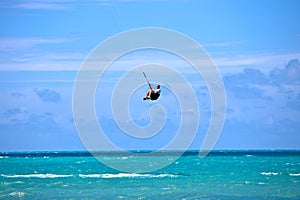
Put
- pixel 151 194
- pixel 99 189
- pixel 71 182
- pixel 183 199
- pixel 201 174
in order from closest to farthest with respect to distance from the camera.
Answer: pixel 183 199, pixel 151 194, pixel 99 189, pixel 71 182, pixel 201 174

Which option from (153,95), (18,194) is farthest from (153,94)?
(18,194)

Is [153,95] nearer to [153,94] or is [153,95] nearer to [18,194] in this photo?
[153,94]

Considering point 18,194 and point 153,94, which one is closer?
point 153,94

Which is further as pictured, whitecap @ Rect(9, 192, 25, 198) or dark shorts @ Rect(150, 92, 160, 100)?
whitecap @ Rect(9, 192, 25, 198)

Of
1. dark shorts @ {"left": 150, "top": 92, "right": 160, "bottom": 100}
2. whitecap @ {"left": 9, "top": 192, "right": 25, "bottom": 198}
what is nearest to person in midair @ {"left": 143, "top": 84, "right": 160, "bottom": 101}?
dark shorts @ {"left": 150, "top": 92, "right": 160, "bottom": 100}

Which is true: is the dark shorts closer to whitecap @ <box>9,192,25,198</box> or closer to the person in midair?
the person in midair

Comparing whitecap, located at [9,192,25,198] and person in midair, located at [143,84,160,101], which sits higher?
person in midair, located at [143,84,160,101]

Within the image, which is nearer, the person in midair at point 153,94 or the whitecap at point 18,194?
the person in midair at point 153,94

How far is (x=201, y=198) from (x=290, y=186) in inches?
364

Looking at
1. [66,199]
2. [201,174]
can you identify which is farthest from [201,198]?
[201,174]

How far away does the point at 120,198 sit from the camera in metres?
40.6

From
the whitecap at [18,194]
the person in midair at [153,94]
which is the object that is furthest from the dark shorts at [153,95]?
the whitecap at [18,194]

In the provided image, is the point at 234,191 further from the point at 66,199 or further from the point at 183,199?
the point at 66,199

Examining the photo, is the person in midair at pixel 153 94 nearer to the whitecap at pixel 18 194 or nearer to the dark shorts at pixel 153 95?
the dark shorts at pixel 153 95
